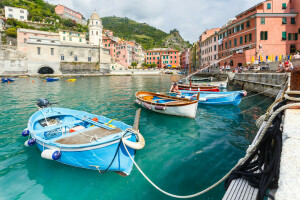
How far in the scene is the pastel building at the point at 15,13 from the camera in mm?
70481

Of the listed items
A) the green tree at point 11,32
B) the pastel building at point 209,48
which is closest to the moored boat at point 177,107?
the pastel building at point 209,48

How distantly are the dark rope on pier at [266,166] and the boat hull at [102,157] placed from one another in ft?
9.83

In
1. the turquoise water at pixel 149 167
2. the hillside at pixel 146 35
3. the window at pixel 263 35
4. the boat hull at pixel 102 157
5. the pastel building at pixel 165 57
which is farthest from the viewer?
the hillside at pixel 146 35

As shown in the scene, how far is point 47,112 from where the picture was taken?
7.92 m

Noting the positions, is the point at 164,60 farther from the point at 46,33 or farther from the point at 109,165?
the point at 109,165

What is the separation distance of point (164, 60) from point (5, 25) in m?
68.6

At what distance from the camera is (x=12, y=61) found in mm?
52750

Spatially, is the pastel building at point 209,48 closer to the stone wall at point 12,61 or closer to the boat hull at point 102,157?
the boat hull at point 102,157

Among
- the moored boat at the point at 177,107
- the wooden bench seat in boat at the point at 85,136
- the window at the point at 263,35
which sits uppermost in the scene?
the window at the point at 263,35

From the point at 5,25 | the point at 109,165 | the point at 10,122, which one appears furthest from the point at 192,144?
the point at 5,25

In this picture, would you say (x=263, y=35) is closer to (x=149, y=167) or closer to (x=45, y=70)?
(x=149, y=167)

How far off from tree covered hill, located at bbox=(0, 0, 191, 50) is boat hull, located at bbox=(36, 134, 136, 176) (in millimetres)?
74543

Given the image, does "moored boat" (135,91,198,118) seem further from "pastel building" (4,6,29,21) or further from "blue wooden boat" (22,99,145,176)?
"pastel building" (4,6,29,21)

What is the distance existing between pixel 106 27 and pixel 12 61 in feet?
366
